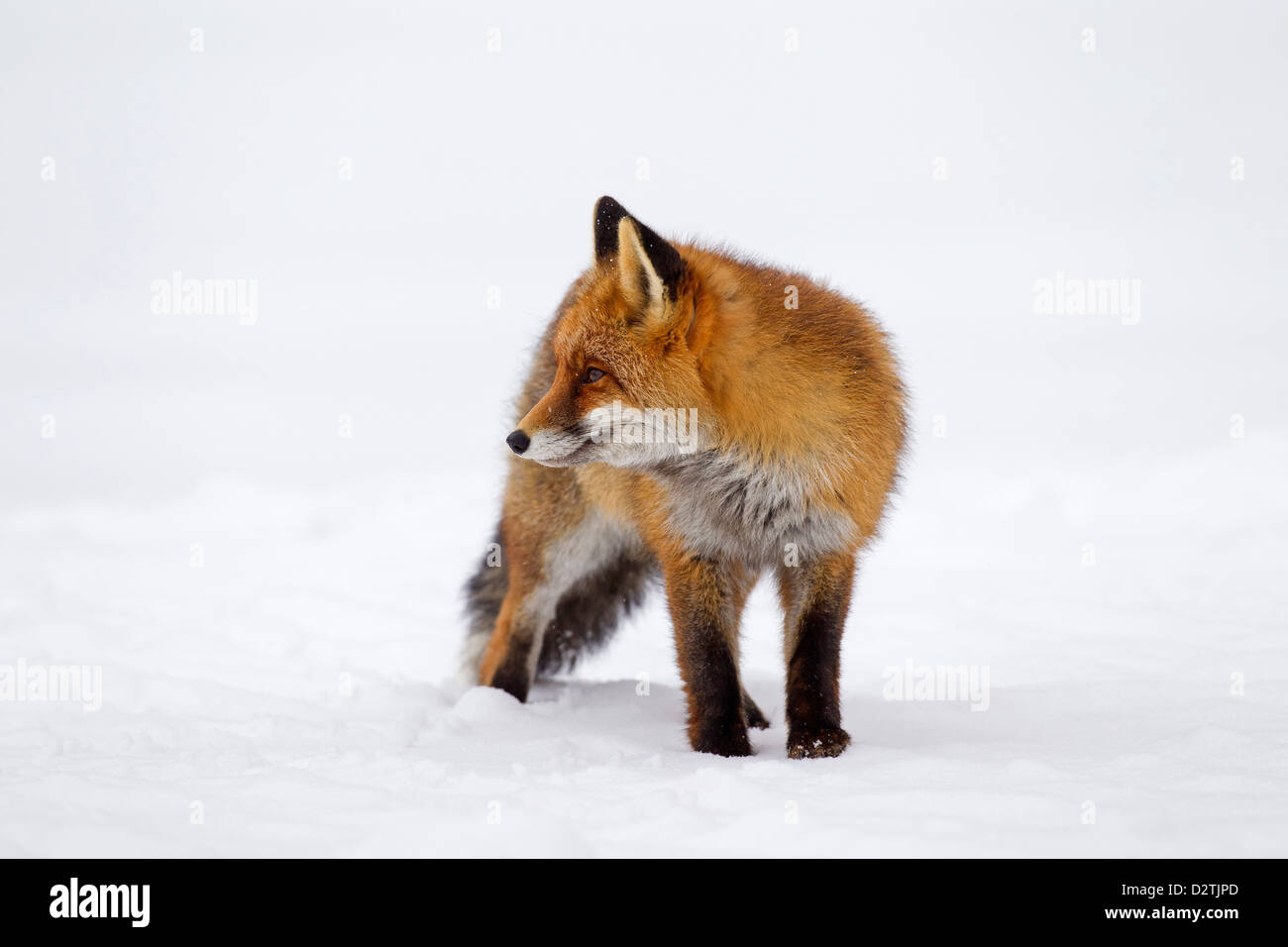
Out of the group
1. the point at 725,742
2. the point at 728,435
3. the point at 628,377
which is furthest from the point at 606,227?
the point at 725,742

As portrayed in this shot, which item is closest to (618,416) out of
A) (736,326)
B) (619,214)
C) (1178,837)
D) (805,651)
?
(736,326)

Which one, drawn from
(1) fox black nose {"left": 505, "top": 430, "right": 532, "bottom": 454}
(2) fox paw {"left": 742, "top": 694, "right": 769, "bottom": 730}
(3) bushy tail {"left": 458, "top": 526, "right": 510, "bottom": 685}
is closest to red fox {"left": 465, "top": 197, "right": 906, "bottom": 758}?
(1) fox black nose {"left": 505, "top": 430, "right": 532, "bottom": 454}

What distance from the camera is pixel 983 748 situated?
11.5 ft

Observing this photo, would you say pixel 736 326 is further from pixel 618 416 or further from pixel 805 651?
pixel 805 651

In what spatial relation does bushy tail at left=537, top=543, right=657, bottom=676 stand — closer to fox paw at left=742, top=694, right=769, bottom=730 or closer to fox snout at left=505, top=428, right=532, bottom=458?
fox paw at left=742, top=694, right=769, bottom=730

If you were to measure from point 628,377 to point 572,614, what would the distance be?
2373 mm

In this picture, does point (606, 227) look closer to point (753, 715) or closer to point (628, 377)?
point (628, 377)

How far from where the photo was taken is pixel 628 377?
3.51 meters

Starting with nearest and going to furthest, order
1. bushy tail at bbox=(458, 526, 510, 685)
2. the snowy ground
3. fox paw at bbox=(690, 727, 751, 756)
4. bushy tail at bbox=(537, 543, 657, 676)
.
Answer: the snowy ground
fox paw at bbox=(690, 727, 751, 756)
bushy tail at bbox=(537, 543, 657, 676)
bushy tail at bbox=(458, 526, 510, 685)

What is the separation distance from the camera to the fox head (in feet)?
11.4

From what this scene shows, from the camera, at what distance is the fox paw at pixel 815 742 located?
11.8ft

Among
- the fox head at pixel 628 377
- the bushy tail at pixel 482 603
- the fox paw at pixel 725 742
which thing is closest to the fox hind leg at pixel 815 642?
the fox paw at pixel 725 742

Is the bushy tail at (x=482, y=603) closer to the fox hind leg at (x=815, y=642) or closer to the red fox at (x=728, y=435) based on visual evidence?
the red fox at (x=728, y=435)
